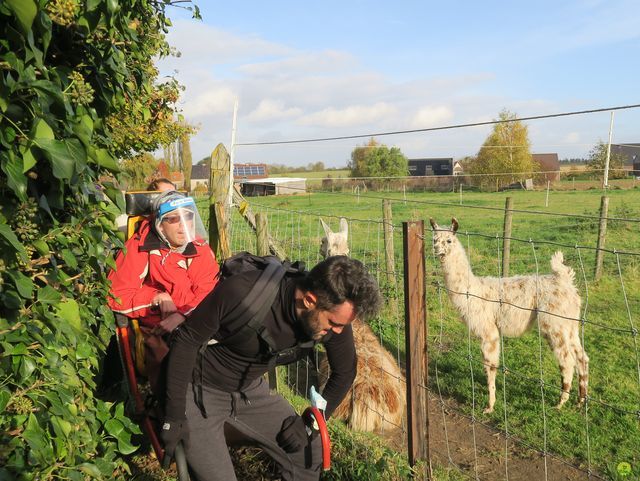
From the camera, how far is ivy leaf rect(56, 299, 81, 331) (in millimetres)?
2134

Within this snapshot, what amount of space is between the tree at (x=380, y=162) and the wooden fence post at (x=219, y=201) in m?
39.3

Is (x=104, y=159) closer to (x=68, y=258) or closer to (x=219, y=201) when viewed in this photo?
(x=68, y=258)

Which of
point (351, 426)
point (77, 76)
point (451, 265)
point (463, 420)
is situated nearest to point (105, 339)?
point (77, 76)

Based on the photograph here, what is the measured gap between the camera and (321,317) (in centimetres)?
245

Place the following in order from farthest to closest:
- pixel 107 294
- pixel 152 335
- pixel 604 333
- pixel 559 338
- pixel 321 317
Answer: pixel 604 333 < pixel 559 338 < pixel 152 335 < pixel 107 294 < pixel 321 317

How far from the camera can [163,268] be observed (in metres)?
3.91

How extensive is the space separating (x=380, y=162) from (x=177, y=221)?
44080 mm

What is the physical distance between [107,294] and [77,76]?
1.07 metres

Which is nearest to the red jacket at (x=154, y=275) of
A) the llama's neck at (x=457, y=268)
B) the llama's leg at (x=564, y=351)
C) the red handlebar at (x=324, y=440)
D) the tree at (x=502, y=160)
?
the red handlebar at (x=324, y=440)

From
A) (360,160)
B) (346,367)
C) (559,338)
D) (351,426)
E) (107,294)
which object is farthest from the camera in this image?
(360,160)

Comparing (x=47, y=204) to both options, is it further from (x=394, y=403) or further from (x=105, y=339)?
(x=394, y=403)

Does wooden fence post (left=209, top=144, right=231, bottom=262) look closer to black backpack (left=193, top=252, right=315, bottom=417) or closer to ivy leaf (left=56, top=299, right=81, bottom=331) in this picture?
black backpack (left=193, top=252, right=315, bottom=417)

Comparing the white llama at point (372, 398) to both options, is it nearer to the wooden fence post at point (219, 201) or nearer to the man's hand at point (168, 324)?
the wooden fence post at point (219, 201)

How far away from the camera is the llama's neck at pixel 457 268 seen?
6348 millimetres
